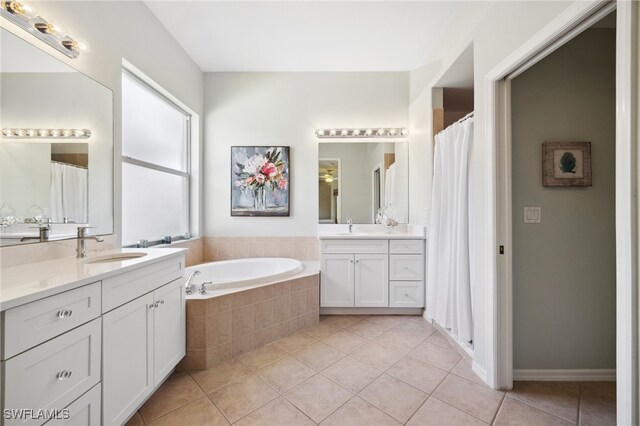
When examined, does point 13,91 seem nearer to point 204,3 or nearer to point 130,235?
point 130,235

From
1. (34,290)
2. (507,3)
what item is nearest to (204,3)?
(507,3)

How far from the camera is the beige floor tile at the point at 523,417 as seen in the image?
54.7 inches

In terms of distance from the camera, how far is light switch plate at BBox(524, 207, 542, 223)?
1.71 meters

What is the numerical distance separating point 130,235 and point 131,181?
1.55 feet

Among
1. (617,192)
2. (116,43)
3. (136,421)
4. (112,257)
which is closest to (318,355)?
(136,421)

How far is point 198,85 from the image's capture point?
305 centimetres

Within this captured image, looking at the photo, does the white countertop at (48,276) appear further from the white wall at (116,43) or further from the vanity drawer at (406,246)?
the vanity drawer at (406,246)

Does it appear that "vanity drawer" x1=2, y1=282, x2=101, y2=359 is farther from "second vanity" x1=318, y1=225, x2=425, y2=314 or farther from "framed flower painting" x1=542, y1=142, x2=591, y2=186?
"framed flower painting" x1=542, y1=142, x2=591, y2=186

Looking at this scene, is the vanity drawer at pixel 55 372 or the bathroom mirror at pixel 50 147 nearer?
the vanity drawer at pixel 55 372

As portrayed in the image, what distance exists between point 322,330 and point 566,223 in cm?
208

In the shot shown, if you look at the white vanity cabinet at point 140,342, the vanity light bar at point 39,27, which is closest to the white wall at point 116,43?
the vanity light bar at point 39,27

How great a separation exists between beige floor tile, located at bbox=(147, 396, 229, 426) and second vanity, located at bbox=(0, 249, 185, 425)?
0.18 meters

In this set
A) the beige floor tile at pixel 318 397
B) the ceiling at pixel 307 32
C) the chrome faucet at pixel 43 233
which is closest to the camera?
the chrome faucet at pixel 43 233

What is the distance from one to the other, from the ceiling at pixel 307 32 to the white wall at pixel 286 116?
0.15 meters
